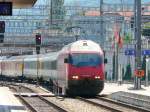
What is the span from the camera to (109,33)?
9288cm

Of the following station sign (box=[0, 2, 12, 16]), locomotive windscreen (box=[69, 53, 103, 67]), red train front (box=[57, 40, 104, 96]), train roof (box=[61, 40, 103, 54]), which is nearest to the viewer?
station sign (box=[0, 2, 12, 16])

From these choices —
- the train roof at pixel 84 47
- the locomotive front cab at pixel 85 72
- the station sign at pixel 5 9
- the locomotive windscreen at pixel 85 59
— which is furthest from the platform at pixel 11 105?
the train roof at pixel 84 47

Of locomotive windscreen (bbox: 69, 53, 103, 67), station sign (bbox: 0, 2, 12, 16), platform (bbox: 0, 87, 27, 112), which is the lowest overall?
platform (bbox: 0, 87, 27, 112)

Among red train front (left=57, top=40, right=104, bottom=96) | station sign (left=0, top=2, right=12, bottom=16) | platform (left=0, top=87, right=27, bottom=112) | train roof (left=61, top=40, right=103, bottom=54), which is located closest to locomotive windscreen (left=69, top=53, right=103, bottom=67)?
red train front (left=57, top=40, right=104, bottom=96)

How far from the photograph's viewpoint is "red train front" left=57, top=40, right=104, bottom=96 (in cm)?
3416

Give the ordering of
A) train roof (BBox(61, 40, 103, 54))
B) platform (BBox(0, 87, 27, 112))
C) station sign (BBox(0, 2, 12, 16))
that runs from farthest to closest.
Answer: train roof (BBox(61, 40, 103, 54)) < station sign (BBox(0, 2, 12, 16)) < platform (BBox(0, 87, 27, 112))

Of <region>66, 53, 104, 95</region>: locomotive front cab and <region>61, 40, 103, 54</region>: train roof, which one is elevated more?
<region>61, 40, 103, 54</region>: train roof

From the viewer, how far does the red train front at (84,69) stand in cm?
3416

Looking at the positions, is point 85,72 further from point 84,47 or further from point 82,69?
point 84,47

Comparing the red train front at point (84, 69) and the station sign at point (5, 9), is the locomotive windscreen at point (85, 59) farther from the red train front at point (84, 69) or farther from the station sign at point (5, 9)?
the station sign at point (5, 9)

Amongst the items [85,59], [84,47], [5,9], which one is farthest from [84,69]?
[5,9]

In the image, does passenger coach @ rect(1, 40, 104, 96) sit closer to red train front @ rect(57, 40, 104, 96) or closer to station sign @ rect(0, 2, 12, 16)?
red train front @ rect(57, 40, 104, 96)

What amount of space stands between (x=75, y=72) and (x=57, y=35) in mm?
52500

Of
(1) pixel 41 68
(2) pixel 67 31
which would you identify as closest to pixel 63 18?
(2) pixel 67 31
